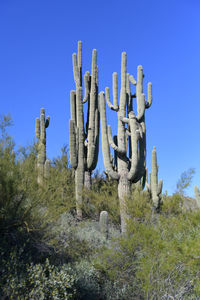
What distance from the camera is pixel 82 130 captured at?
656 inches

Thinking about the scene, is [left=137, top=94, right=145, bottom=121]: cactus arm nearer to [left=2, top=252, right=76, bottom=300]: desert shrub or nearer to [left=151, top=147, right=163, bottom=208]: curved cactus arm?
[left=151, top=147, right=163, bottom=208]: curved cactus arm

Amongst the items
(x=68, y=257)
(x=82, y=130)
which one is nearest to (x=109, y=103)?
(x=82, y=130)

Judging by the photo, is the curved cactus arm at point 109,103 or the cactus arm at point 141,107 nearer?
the cactus arm at point 141,107

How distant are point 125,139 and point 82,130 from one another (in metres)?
2.33

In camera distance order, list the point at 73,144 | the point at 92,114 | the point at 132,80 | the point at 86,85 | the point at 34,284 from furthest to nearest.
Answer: the point at 86,85 < the point at 92,114 < the point at 132,80 < the point at 73,144 < the point at 34,284

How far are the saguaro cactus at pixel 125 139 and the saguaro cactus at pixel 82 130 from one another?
122cm

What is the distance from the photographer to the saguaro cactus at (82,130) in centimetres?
1566

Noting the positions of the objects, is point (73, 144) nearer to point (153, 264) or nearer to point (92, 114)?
point (92, 114)

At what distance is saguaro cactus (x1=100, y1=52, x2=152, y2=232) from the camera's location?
575 inches

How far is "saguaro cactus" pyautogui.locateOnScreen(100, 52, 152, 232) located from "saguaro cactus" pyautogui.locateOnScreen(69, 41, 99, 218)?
1.22 meters

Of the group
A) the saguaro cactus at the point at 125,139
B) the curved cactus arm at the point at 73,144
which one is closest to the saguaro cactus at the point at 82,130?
the curved cactus arm at the point at 73,144

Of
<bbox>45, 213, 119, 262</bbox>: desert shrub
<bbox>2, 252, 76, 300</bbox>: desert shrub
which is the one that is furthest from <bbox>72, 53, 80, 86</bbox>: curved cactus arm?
<bbox>2, 252, 76, 300</bbox>: desert shrub

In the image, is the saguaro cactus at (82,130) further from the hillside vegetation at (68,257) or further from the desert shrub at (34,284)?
the desert shrub at (34,284)

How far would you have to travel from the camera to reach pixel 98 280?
8.63 meters
